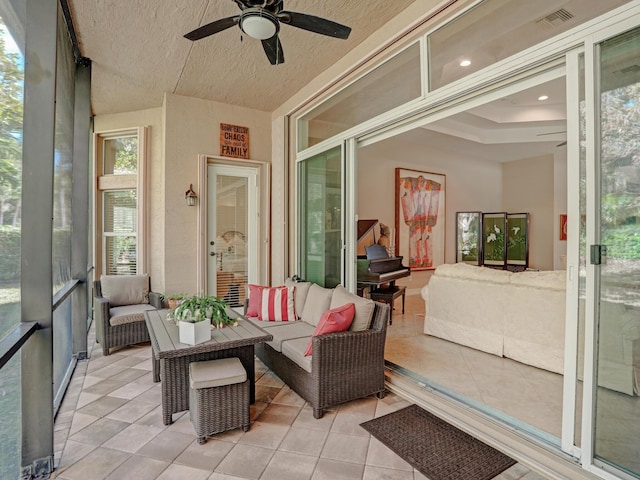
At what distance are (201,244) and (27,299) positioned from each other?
2.95 meters

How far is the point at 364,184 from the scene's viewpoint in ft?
21.9

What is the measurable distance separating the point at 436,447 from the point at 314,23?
2916 millimetres

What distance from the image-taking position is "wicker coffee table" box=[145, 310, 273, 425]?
2402mm

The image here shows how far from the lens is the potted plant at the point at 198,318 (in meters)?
2.44

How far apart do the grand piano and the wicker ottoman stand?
9.17ft

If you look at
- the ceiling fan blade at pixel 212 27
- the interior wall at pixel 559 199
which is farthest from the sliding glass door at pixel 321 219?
the interior wall at pixel 559 199

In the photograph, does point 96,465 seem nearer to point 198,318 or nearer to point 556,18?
point 198,318

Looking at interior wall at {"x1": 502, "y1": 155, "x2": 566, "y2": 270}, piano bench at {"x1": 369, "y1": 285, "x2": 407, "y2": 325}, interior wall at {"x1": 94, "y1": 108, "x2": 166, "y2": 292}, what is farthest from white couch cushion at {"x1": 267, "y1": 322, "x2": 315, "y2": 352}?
interior wall at {"x1": 502, "y1": 155, "x2": 566, "y2": 270}

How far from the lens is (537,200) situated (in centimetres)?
813

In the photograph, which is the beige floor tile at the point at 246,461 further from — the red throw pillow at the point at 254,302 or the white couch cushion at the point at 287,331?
the red throw pillow at the point at 254,302

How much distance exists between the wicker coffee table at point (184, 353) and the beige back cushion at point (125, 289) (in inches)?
81.3

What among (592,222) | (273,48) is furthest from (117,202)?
(592,222)

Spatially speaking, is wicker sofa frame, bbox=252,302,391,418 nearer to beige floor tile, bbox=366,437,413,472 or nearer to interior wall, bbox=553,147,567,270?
beige floor tile, bbox=366,437,413,472

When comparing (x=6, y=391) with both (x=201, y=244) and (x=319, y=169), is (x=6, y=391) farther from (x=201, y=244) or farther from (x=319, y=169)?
(x=319, y=169)
